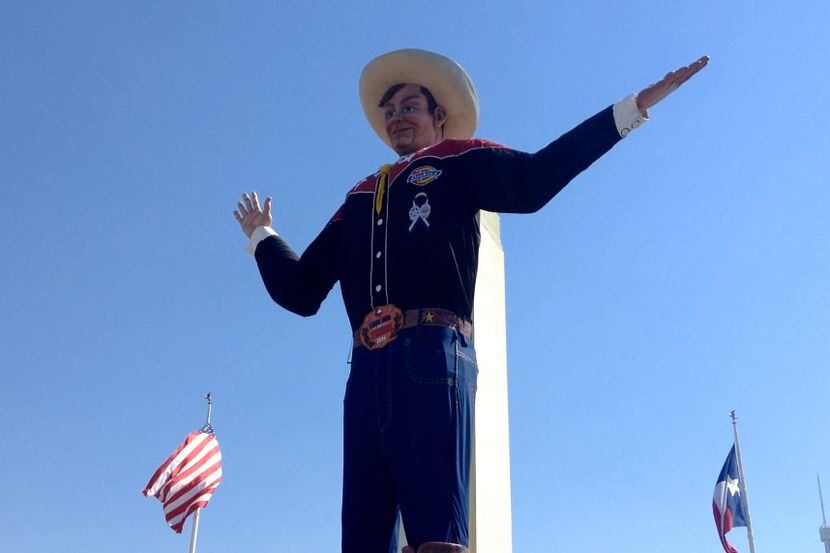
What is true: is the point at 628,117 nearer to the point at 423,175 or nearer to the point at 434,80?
the point at 423,175

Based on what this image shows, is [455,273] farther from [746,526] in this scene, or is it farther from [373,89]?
[746,526]

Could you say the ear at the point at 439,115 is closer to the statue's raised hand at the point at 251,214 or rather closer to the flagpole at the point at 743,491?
the statue's raised hand at the point at 251,214

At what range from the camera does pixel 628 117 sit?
3691 millimetres

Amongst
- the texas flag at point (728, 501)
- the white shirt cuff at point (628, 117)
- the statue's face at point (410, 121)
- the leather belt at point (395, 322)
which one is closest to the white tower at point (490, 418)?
the statue's face at point (410, 121)

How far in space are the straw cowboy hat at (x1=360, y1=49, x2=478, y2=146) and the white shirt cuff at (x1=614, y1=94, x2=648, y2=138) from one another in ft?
3.59

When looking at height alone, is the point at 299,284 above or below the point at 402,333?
above

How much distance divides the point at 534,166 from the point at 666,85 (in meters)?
0.59

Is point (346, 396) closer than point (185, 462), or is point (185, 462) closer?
point (346, 396)

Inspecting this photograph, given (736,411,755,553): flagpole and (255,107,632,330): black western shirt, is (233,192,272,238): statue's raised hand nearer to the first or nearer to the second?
(255,107,632,330): black western shirt

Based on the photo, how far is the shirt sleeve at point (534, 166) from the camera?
372 centimetres

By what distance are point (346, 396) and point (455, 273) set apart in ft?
2.17

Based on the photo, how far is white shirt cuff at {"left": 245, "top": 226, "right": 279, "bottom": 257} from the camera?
477 centimetres

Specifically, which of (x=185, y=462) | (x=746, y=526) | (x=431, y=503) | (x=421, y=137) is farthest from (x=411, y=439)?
(x=746, y=526)

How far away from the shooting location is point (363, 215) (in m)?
4.25
